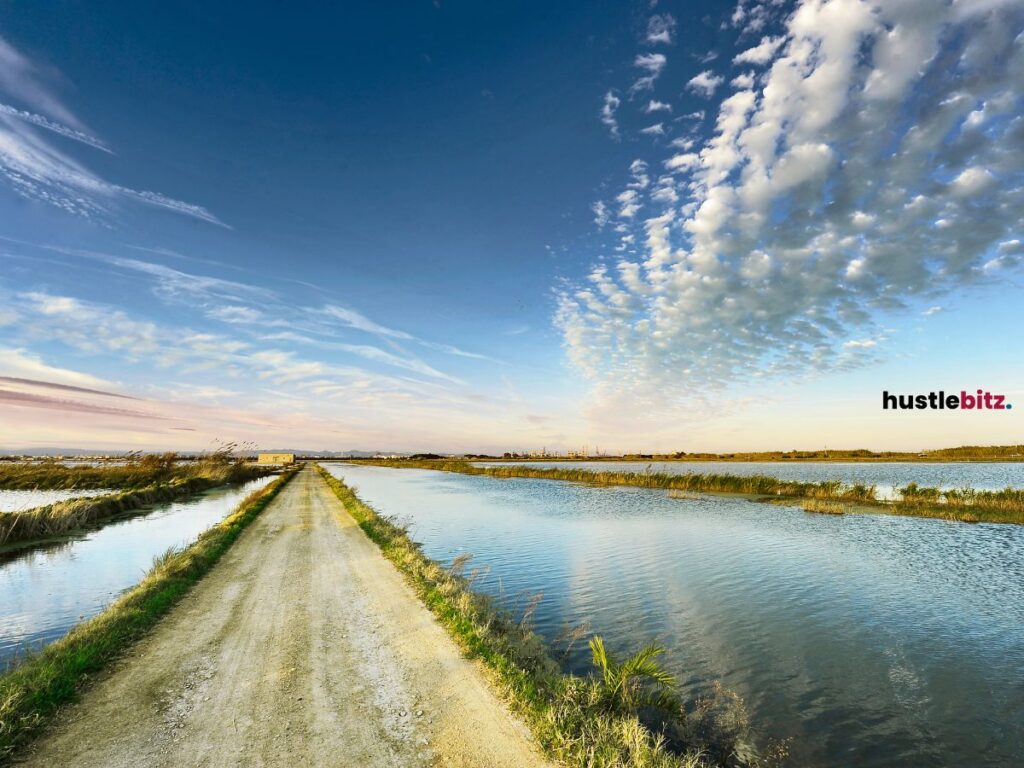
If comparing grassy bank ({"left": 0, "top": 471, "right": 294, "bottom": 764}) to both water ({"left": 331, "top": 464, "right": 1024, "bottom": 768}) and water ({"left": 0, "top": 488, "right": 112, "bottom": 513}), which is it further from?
water ({"left": 0, "top": 488, "right": 112, "bottom": 513})

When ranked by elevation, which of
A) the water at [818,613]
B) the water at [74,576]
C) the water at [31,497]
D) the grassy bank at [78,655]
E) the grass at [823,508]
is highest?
the grass at [823,508]

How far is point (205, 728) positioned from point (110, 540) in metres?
24.0

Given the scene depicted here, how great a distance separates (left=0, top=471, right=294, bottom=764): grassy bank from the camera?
6832 millimetres

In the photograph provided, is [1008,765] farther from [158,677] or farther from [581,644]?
[158,677]

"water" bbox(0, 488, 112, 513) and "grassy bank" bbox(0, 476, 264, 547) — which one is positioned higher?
"grassy bank" bbox(0, 476, 264, 547)

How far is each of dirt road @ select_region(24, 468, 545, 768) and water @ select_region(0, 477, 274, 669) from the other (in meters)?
3.28

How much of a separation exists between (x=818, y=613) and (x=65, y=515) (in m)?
36.8

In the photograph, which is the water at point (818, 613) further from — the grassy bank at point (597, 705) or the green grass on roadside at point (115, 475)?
the green grass on roadside at point (115, 475)

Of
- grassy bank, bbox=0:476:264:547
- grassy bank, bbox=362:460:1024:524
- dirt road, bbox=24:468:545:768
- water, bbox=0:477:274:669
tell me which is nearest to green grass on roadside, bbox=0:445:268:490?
grassy bank, bbox=0:476:264:547

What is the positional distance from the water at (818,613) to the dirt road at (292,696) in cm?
409

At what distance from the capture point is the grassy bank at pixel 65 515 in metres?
23.4

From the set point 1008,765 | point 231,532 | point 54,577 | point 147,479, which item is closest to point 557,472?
point 147,479

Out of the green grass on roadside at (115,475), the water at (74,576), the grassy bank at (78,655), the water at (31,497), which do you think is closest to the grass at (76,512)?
the water at (74,576)

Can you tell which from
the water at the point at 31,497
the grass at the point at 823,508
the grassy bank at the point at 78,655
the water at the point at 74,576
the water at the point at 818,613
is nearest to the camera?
the grassy bank at the point at 78,655
